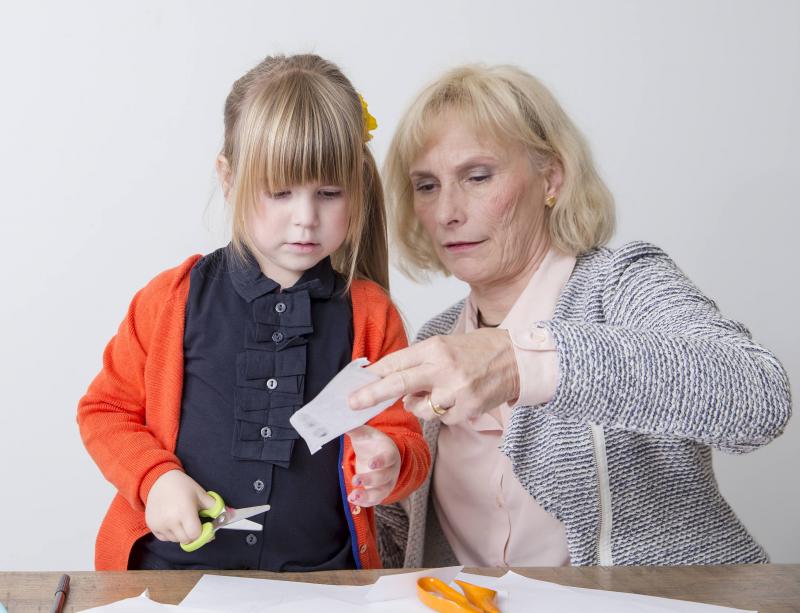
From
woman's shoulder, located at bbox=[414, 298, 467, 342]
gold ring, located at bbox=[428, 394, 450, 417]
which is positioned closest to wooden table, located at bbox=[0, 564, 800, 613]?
gold ring, located at bbox=[428, 394, 450, 417]

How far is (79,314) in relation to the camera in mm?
2674

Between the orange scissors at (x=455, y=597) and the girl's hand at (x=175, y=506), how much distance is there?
1.14ft

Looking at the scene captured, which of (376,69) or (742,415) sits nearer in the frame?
(742,415)

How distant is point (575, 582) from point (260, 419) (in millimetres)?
590

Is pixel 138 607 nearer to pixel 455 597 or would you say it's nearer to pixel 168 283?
pixel 455 597

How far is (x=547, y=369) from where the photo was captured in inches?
48.1

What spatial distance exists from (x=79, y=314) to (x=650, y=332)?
1864 millimetres

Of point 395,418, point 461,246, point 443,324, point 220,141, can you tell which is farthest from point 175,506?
point 220,141

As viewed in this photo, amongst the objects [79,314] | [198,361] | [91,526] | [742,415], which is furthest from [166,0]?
[742,415]

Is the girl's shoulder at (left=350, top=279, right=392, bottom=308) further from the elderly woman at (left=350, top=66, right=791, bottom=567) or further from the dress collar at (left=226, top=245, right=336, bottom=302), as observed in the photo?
the elderly woman at (left=350, top=66, right=791, bottom=567)

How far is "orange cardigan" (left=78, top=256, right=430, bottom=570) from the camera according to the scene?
5.02 ft

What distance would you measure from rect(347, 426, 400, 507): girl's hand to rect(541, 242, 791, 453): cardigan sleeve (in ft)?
1.01

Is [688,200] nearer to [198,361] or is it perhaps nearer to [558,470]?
[558,470]

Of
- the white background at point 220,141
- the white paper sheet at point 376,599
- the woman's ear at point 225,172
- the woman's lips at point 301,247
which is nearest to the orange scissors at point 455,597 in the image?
the white paper sheet at point 376,599
